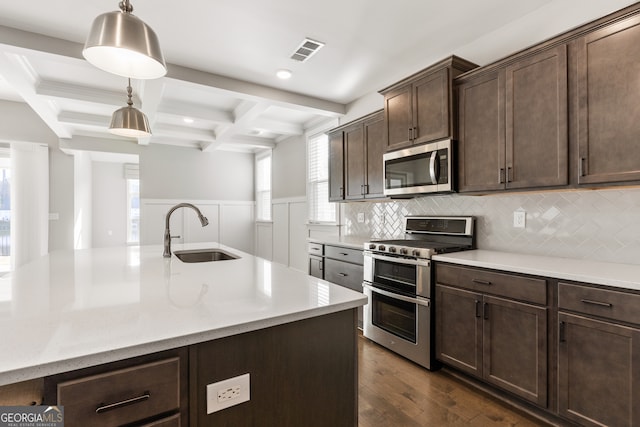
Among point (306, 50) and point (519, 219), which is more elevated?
point (306, 50)

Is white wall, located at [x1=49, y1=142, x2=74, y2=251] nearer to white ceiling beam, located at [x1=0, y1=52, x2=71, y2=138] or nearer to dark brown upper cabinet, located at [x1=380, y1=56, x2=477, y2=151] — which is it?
white ceiling beam, located at [x1=0, y1=52, x2=71, y2=138]

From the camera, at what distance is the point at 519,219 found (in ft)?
7.80

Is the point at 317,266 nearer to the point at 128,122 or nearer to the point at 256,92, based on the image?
the point at 256,92

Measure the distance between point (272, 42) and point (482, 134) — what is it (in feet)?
6.05

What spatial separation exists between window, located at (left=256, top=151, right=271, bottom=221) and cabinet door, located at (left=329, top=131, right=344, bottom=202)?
8.72 feet

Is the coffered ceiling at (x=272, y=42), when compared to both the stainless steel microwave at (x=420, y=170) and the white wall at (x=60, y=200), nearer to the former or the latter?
the stainless steel microwave at (x=420, y=170)

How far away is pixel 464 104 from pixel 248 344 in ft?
7.71

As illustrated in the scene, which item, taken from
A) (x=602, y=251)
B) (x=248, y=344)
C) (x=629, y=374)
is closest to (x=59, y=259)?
(x=248, y=344)

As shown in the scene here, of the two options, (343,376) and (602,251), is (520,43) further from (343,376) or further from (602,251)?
(343,376)

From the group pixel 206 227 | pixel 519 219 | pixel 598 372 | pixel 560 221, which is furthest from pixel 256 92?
pixel 206 227

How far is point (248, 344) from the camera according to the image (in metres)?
0.97

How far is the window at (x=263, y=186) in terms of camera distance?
21.5 ft

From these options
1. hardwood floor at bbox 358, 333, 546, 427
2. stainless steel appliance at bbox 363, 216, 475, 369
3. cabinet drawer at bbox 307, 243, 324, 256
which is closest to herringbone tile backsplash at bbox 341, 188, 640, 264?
stainless steel appliance at bbox 363, 216, 475, 369

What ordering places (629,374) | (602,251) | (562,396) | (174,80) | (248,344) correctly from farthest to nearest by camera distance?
(174,80), (602,251), (562,396), (629,374), (248,344)
